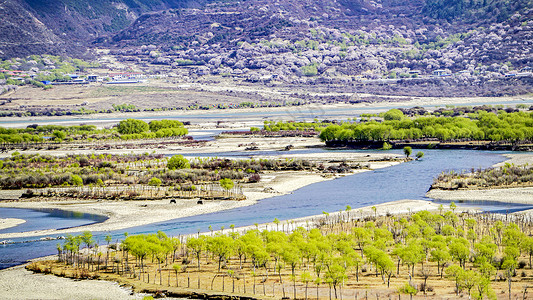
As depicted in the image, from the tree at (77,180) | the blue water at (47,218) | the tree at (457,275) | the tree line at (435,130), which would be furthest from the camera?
the tree line at (435,130)

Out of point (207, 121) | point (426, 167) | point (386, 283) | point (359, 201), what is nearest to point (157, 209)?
point (359, 201)

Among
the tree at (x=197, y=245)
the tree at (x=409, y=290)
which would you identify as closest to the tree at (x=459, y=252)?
the tree at (x=409, y=290)

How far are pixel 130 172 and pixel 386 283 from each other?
55.0 m

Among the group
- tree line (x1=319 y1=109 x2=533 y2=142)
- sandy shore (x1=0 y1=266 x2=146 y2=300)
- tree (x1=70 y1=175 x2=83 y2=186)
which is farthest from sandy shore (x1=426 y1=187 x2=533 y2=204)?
tree line (x1=319 y1=109 x2=533 y2=142)

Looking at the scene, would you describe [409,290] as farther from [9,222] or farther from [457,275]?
[9,222]

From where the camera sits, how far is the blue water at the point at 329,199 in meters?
49.3

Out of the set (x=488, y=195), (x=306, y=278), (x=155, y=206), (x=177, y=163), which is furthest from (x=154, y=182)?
(x=306, y=278)

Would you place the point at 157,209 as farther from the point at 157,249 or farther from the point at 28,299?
the point at 28,299

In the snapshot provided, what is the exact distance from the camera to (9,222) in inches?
2274

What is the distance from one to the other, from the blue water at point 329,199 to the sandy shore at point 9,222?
661 cm

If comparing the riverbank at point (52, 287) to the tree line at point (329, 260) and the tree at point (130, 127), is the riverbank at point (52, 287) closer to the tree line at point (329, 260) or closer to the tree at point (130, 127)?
the tree line at point (329, 260)

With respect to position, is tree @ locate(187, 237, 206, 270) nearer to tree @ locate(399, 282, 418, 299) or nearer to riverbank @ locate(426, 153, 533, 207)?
tree @ locate(399, 282, 418, 299)

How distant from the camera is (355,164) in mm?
93125

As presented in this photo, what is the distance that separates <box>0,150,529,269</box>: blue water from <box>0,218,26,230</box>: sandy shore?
21.7ft
